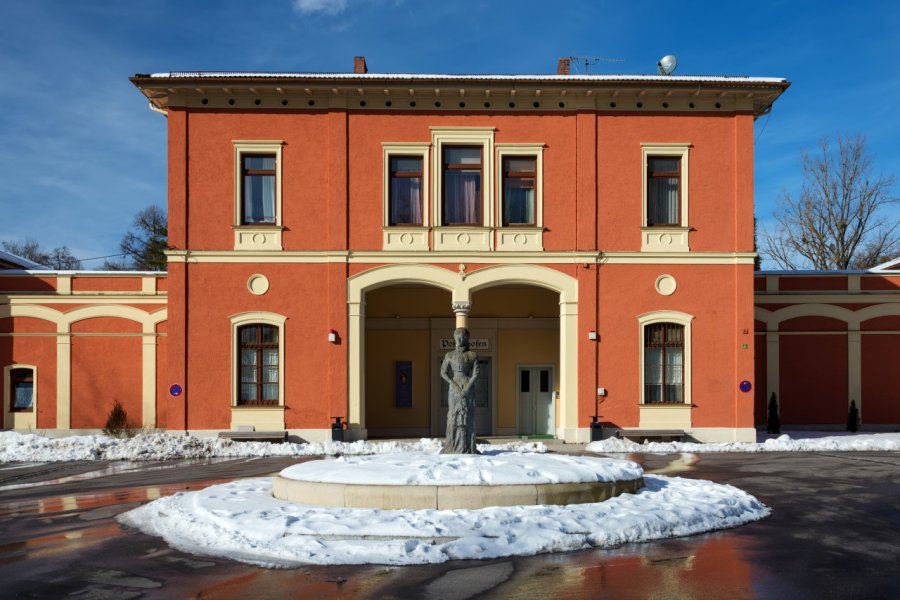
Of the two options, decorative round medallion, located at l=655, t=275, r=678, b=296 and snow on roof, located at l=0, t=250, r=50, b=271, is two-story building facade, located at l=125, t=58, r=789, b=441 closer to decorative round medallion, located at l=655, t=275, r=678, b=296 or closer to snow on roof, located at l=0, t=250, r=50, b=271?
decorative round medallion, located at l=655, t=275, r=678, b=296

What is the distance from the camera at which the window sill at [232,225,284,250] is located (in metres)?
17.9

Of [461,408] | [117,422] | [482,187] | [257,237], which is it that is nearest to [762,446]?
[482,187]

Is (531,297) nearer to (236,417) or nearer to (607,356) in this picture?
(607,356)

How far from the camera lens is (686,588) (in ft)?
20.5

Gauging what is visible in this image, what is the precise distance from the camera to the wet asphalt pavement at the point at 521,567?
20.3 ft

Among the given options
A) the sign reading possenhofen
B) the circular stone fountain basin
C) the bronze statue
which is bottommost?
the circular stone fountain basin

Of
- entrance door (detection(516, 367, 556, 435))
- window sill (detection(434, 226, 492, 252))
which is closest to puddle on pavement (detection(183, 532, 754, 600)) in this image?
window sill (detection(434, 226, 492, 252))

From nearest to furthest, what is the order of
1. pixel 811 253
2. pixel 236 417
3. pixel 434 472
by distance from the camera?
pixel 434 472 < pixel 236 417 < pixel 811 253

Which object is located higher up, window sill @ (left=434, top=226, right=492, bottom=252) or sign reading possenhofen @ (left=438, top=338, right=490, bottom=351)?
window sill @ (left=434, top=226, right=492, bottom=252)

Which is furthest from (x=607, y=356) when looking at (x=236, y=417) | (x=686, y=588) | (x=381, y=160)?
(x=686, y=588)

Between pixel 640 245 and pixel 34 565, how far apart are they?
1469 cm

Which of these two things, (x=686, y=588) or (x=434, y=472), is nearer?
(x=686, y=588)

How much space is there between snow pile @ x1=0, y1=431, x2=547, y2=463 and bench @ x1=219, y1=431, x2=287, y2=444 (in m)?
0.36

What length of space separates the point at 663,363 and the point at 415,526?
11.8m
